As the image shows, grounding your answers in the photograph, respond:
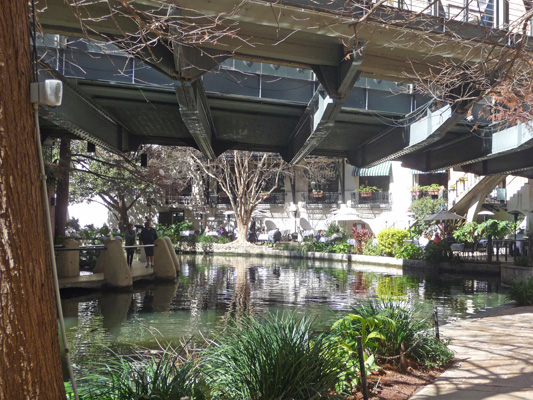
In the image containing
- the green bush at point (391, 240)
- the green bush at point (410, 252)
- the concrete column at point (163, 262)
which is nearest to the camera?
the concrete column at point (163, 262)

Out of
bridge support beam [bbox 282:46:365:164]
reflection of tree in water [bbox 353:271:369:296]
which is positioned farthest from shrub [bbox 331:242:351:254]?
bridge support beam [bbox 282:46:365:164]

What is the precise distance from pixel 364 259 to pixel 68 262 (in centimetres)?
1629

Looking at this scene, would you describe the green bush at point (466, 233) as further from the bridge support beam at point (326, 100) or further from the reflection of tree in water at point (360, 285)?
the bridge support beam at point (326, 100)

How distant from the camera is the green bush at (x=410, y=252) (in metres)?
Answer: 25.4

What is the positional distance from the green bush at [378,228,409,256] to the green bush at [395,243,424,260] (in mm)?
837

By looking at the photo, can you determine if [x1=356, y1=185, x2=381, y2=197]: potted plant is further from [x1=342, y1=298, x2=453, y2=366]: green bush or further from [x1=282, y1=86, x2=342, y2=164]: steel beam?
[x1=342, y1=298, x2=453, y2=366]: green bush

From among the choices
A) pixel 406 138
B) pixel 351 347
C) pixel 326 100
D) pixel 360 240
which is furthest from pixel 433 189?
pixel 351 347

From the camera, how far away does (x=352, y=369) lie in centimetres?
540

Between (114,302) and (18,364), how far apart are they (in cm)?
1252

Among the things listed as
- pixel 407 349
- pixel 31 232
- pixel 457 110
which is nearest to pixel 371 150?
pixel 457 110

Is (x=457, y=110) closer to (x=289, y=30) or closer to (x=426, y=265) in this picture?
(x=289, y=30)

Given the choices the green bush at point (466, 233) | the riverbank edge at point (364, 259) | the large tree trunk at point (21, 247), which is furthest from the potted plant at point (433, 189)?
the large tree trunk at point (21, 247)

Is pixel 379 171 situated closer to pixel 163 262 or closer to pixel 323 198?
pixel 323 198

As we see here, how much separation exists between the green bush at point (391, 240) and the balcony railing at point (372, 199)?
64.1 feet
